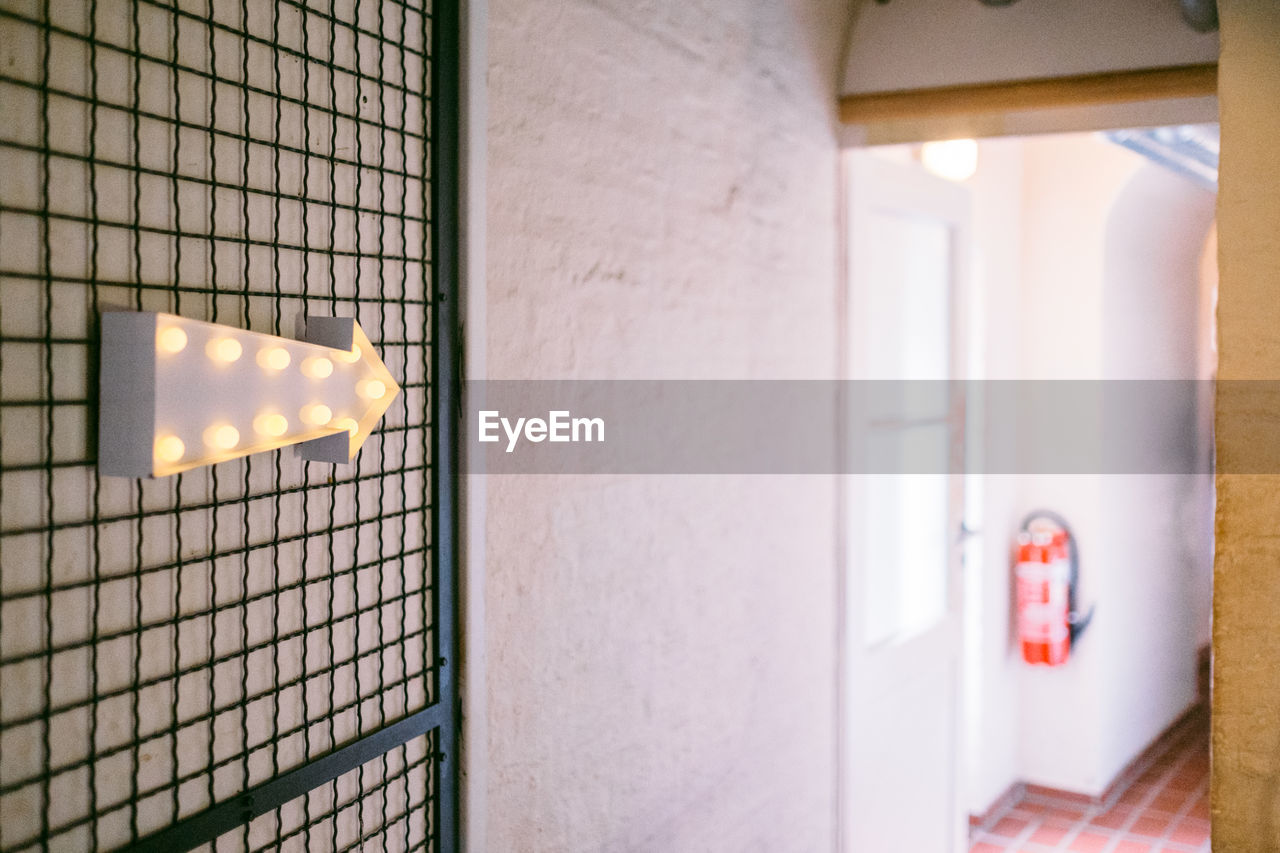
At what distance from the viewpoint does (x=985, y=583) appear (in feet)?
13.4

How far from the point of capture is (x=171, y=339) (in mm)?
940

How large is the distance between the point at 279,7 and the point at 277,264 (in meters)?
0.29

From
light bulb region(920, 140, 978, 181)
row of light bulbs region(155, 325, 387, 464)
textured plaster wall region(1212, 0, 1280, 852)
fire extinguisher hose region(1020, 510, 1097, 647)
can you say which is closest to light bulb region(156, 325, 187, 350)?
row of light bulbs region(155, 325, 387, 464)

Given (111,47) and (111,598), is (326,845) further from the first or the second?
(111,47)

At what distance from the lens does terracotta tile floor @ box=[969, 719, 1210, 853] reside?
12.9 feet

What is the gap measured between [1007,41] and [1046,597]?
2370 millimetres

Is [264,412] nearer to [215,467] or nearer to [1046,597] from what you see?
[215,467]

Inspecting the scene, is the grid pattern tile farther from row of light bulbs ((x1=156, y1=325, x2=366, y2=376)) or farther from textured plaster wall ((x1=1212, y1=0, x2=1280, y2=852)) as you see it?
textured plaster wall ((x1=1212, y1=0, x2=1280, y2=852))

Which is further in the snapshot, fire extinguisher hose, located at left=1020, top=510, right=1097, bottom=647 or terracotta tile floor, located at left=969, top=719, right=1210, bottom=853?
fire extinguisher hose, located at left=1020, top=510, right=1097, bottom=647

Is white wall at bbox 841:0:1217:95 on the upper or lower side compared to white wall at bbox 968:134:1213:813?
upper

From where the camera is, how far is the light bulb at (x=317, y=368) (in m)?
1.12

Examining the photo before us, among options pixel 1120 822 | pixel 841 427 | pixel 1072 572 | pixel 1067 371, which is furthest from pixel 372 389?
pixel 1120 822

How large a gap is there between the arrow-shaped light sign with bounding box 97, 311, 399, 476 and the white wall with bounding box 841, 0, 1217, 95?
1.93 m

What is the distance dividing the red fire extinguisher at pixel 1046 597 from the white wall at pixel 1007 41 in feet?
7.30
